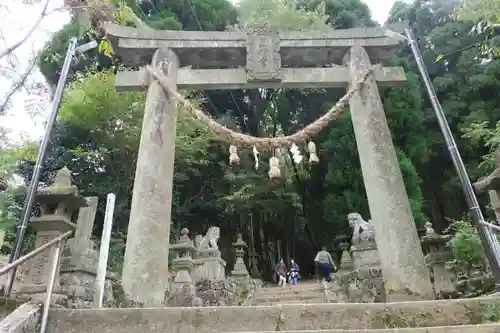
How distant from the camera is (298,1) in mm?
20750

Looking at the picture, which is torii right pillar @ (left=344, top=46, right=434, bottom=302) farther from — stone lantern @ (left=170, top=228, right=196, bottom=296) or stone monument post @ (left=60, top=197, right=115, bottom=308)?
stone lantern @ (left=170, top=228, right=196, bottom=296)

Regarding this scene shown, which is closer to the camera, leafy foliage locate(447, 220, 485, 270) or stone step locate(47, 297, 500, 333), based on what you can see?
stone step locate(47, 297, 500, 333)

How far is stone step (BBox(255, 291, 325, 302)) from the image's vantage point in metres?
10.2

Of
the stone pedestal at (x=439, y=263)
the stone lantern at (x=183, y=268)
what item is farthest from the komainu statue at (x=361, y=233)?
the stone lantern at (x=183, y=268)

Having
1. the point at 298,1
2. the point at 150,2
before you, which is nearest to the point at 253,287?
the point at 150,2

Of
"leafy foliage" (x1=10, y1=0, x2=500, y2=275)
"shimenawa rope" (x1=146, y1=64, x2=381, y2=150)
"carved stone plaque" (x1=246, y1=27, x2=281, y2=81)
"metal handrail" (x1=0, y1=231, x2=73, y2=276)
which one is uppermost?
"leafy foliage" (x1=10, y1=0, x2=500, y2=275)

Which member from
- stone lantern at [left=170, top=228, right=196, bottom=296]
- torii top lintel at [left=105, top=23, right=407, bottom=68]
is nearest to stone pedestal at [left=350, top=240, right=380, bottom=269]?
stone lantern at [left=170, top=228, right=196, bottom=296]

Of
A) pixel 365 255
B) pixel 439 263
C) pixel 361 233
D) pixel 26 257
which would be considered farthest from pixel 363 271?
pixel 26 257

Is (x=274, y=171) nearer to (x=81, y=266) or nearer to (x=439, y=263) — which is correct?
(x=439, y=263)

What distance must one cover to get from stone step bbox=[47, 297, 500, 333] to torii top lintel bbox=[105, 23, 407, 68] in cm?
523

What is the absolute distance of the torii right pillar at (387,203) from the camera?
559 centimetres

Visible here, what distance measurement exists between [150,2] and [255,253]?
42.2 feet

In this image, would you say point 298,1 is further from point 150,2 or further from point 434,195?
point 434,195

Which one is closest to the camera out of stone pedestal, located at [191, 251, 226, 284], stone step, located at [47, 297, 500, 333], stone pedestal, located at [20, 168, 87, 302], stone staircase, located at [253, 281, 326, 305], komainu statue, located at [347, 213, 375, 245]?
stone step, located at [47, 297, 500, 333]
